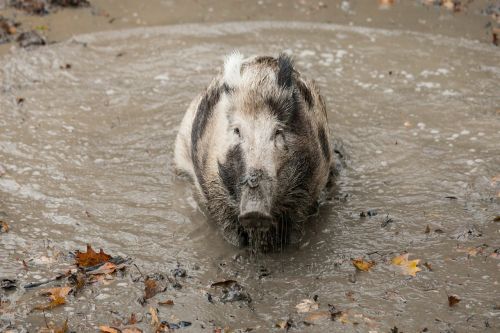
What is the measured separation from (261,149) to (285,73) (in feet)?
2.88

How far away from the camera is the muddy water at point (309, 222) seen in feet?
15.7

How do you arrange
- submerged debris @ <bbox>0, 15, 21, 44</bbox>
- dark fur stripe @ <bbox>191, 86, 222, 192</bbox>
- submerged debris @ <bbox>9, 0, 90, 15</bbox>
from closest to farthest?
dark fur stripe @ <bbox>191, 86, 222, 192</bbox> → submerged debris @ <bbox>0, 15, 21, 44</bbox> → submerged debris @ <bbox>9, 0, 90, 15</bbox>

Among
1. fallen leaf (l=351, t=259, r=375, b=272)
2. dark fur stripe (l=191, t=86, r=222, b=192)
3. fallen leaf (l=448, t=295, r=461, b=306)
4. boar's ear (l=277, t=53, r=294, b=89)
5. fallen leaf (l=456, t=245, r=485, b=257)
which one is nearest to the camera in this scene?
fallen leaf (l=448, t=295, r=461, b=306)

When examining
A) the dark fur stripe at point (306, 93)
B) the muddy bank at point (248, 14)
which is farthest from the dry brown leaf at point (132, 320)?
the muddy bank at point (248, 14)

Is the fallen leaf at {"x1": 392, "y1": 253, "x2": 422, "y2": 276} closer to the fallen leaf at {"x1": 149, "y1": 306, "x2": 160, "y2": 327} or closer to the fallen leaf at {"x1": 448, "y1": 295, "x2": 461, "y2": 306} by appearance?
the fallen leaf at {"x1": 448, "y1": 295, "x2": 461, "y2": 306}

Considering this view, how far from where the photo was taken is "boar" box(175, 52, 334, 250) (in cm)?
505

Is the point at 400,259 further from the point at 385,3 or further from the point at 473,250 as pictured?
the point at 385,3

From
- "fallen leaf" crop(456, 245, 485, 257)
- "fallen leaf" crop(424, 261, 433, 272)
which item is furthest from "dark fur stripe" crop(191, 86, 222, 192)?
"fallen leaf" crop(456, 245, 485, 257)

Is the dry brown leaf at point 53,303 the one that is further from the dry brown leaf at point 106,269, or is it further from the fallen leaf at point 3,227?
the fallen leaf at point 3,227

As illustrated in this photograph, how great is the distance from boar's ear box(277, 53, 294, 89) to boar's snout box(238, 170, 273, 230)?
1.03 meters

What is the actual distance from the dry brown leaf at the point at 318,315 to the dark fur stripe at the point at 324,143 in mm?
1695

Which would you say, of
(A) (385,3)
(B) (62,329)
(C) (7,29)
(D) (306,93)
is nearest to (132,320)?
(B) (62,329)

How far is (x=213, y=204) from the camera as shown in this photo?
5.61m

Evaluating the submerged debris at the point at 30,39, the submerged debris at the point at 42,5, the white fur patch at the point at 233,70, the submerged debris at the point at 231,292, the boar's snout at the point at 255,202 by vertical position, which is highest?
the submerged debris at the point at 42,5
